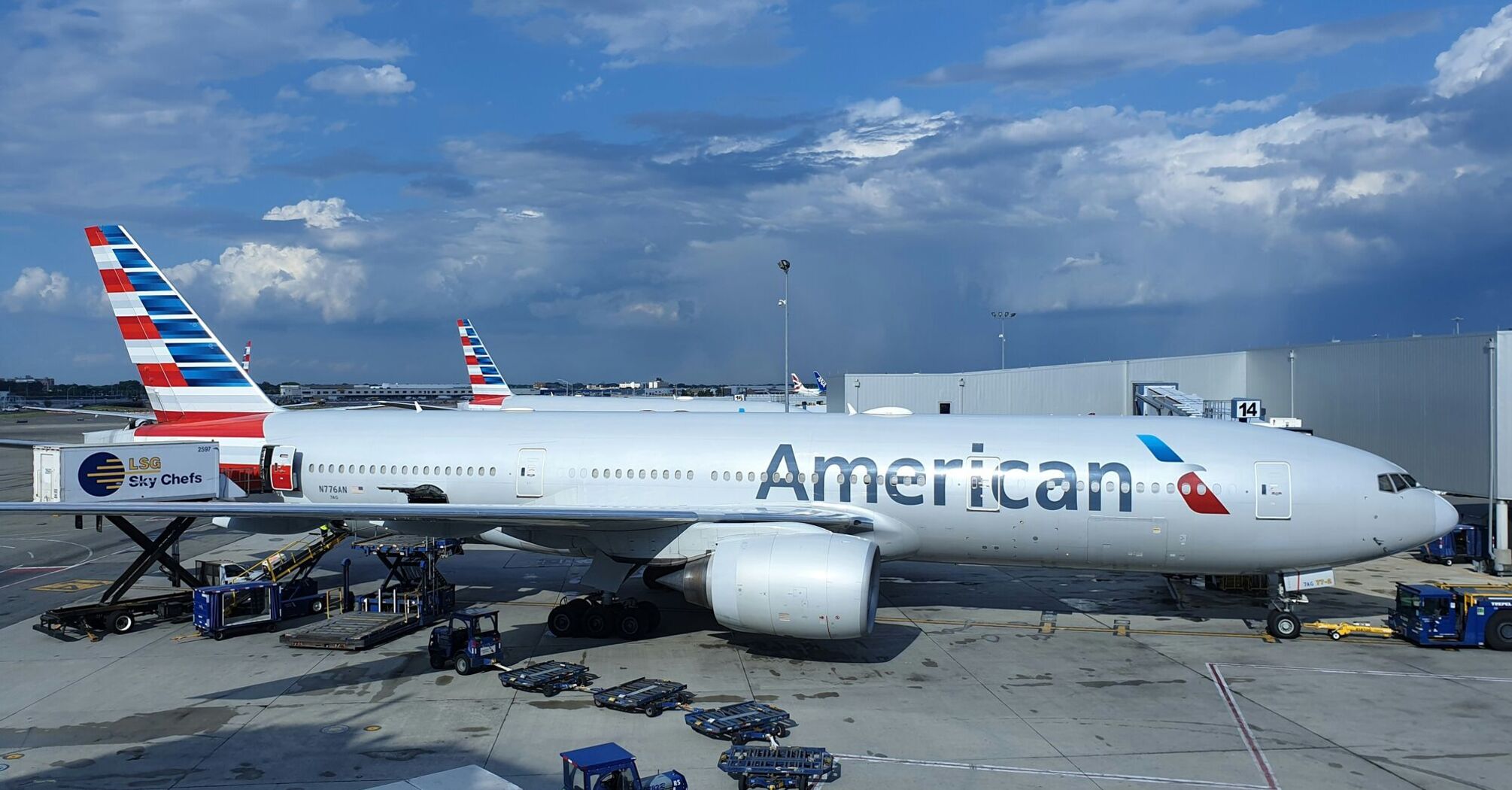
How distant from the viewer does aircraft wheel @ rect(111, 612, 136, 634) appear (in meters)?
17.6

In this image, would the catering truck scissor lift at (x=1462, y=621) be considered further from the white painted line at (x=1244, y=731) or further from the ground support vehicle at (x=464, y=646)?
the ground support vehicle at (x=464, y=646)

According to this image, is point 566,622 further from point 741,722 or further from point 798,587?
point 741,722

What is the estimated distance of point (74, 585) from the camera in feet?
71.7

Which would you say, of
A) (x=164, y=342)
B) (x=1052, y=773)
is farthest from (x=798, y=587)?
(x=164, y=342)

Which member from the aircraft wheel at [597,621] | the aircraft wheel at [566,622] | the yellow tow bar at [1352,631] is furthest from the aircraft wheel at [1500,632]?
the aircraft wheel at [566,622]

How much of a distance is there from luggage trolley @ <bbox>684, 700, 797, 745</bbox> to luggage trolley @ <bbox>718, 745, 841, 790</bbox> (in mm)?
724

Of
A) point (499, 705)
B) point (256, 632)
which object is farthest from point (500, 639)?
point (256, 632)

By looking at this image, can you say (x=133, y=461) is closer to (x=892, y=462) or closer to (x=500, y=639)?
(x=500, y=639)

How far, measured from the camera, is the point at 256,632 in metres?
17.8

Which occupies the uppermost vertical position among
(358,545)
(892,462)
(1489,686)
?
(892,462)

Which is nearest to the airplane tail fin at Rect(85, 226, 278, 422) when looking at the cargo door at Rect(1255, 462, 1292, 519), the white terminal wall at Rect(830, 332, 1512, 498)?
the cargo door at Rect(1255, 462, 1292, 519)

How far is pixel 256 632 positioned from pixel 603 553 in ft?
21.9

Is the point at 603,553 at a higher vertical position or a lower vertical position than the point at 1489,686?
higher

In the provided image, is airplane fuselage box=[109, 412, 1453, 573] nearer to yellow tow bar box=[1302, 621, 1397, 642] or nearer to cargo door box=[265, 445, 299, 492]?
cargo door box=[265, 445, 299, 492]
